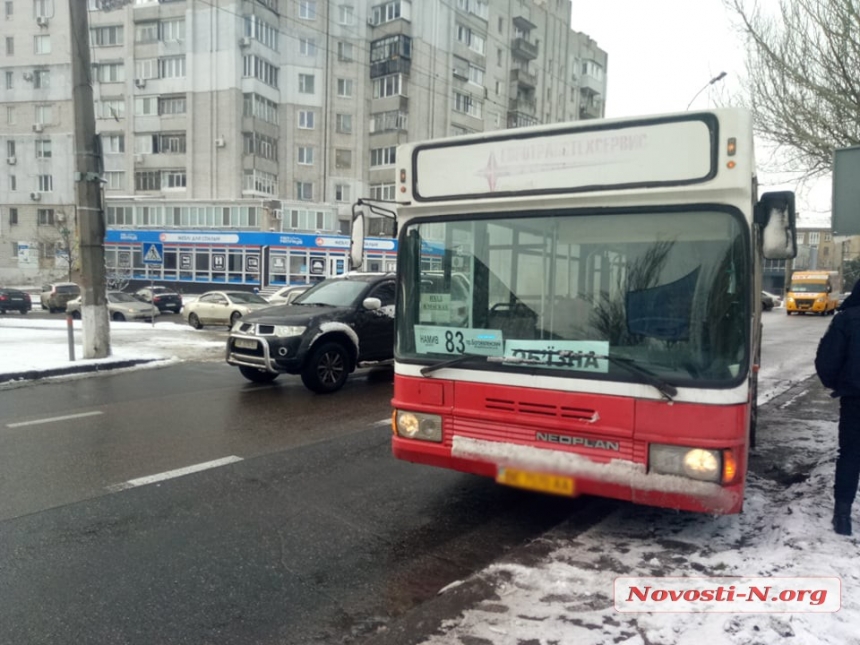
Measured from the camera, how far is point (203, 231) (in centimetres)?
4606

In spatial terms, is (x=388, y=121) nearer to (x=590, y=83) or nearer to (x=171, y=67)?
(x=171, y=67)

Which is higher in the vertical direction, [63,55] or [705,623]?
[63,55]

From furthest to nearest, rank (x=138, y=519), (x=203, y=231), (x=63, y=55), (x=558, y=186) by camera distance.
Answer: (x=63, y=55) < (x=203, y=231) < (x=138, y=519) < (x=558, y=186)

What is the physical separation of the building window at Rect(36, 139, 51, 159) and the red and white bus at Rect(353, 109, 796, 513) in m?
58.8

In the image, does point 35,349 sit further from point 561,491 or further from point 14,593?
point 561,491

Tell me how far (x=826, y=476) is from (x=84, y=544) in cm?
562

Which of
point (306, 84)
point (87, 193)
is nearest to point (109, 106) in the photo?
point (306, 84)

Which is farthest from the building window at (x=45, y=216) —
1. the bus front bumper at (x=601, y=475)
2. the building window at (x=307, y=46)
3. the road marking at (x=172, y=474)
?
the bus front bumper at (x=601, y=475)

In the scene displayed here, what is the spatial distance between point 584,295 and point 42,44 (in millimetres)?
61099

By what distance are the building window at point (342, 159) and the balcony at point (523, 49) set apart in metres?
18.9

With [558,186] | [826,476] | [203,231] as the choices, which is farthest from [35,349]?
[203,231]

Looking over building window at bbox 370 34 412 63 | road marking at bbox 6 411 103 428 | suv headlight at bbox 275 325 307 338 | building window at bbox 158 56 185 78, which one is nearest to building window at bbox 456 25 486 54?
building window at bbox 370 34 412 63

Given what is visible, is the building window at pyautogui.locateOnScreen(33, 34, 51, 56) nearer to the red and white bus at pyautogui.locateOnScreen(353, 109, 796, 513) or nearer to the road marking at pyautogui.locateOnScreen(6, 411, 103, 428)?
the road marking at pyautogui.locateOnScreen(6, 411, 103, 428)

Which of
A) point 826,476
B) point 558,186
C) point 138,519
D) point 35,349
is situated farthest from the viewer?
point 35,349
